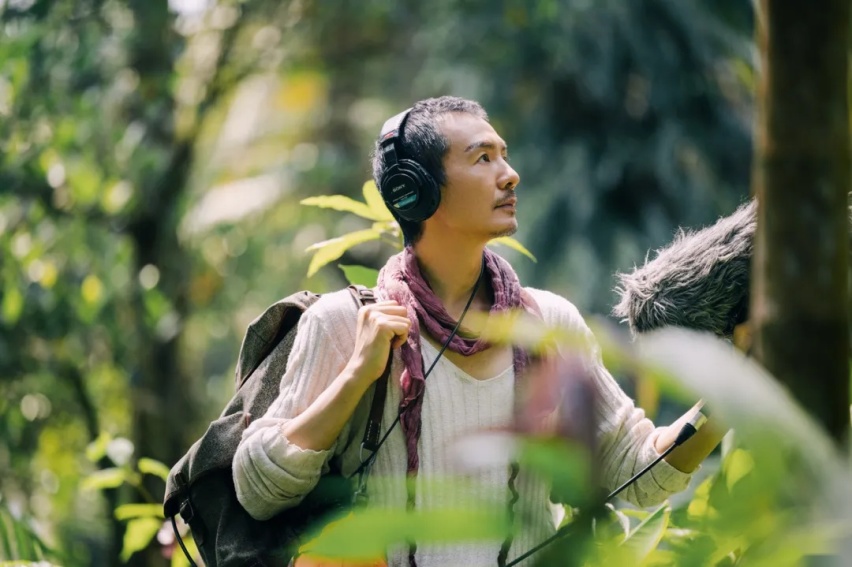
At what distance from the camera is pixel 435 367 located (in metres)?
1.88

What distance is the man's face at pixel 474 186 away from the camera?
6.30ft

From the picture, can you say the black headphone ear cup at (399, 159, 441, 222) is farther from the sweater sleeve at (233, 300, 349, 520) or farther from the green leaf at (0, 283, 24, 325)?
the green leaf at (0, 283, 24, 325)

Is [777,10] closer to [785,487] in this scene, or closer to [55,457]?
[785,487]

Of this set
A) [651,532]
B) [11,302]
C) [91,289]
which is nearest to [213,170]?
[91,289]

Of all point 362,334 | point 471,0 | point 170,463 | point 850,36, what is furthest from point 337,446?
point 471,0

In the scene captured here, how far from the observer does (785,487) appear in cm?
50

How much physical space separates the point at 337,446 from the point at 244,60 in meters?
6.02

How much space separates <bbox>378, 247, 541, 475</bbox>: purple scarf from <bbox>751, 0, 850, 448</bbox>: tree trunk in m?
1.22

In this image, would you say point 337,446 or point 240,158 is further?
point 240,158

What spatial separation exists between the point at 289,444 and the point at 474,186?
541 mm

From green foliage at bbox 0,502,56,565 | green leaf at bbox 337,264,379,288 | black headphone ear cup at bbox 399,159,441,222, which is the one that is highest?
black headphone ear cup at bbox 399,159,441,222

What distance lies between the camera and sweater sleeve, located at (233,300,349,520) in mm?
1706

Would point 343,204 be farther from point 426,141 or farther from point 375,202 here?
point 426,141

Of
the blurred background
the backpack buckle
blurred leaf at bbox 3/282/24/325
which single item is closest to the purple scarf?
the backpack buckle
